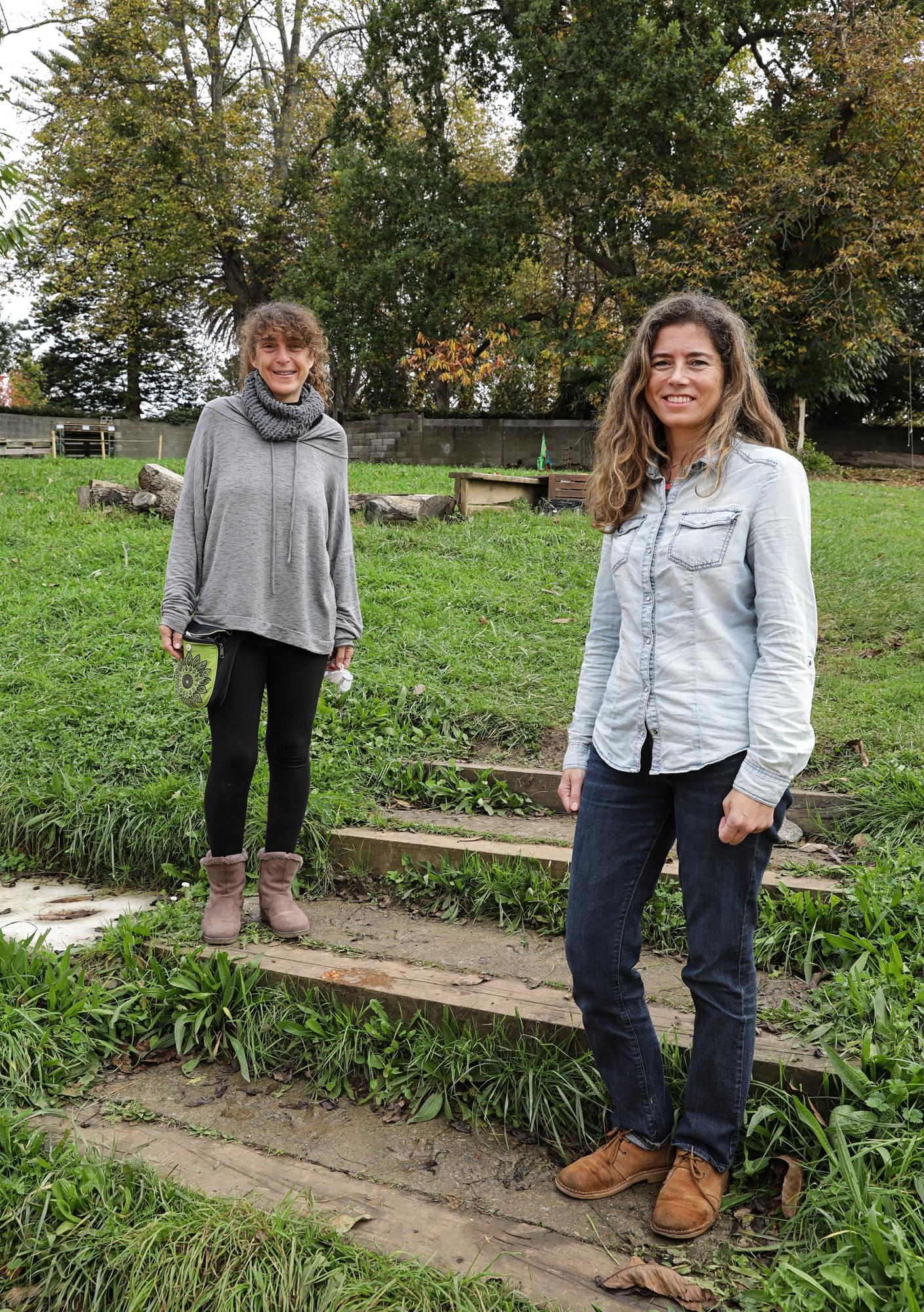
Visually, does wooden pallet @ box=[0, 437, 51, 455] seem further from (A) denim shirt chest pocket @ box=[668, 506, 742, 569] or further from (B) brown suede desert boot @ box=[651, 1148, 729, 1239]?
(B) brown suede desert boot @ box=[651, 1148, 729, 1239]

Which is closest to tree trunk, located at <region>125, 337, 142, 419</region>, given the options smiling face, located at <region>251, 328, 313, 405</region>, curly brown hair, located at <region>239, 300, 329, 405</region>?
curly brown hair, located at <region>239, 300, 329, 405</region>

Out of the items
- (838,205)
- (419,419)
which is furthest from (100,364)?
(838,205)

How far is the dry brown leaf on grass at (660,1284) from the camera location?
1973 millimetres

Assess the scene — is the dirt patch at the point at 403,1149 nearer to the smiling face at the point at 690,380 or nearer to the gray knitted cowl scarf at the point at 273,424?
the gray knitted cowl scarf at the point at 273,424

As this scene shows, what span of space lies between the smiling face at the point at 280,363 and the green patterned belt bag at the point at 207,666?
77 centimetres

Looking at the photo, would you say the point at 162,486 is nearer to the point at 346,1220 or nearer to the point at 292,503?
the point at 292,503

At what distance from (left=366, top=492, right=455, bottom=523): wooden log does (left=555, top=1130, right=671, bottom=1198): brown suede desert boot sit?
7.26 metres

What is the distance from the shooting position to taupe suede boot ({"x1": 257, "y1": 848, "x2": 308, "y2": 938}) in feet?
10.9

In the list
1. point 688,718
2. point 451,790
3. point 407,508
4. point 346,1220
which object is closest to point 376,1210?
point 346,1220

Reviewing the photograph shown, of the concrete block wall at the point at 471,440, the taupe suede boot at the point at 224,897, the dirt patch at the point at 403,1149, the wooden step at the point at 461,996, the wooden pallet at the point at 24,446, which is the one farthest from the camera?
the wooden pallet at the point at 24,446

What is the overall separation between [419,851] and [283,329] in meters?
1.90

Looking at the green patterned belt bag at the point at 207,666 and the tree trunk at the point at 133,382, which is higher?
the tree trunk at the point at 133,382

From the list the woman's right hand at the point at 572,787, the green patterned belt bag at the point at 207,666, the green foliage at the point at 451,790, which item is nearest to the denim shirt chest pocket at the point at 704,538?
the woman's right hand at the point at 572,787

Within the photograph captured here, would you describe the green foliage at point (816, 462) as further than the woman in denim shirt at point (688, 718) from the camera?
Yes
